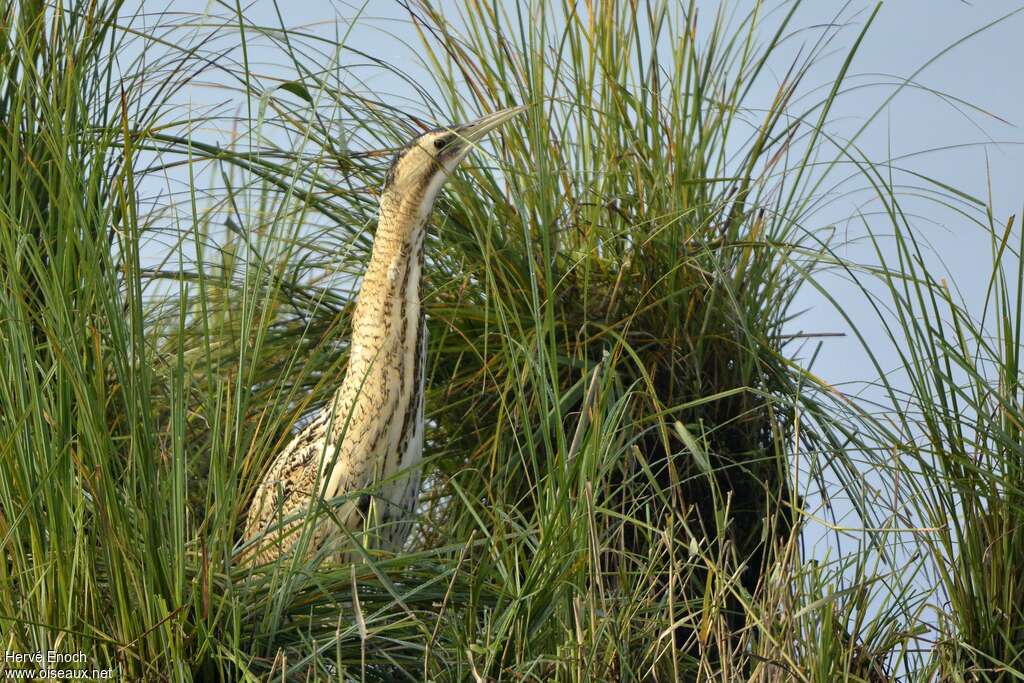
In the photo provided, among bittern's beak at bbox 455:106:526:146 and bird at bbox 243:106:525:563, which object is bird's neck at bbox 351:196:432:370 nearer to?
bird at bbox 243:106:525:563

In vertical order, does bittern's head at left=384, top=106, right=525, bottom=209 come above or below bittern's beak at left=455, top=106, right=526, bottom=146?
below

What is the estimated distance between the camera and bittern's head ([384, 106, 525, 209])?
9.22 feet

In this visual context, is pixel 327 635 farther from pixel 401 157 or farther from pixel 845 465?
pixel 845 465

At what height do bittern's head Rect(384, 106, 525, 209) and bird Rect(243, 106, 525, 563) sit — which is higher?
bittern's head Rect(384, 106, 525, 209)

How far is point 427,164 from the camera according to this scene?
111 inches

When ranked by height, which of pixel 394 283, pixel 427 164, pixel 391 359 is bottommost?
pixel 391 359

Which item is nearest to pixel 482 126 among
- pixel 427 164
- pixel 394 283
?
pixel 427 164

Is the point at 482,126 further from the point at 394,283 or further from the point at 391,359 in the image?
the point at 391,359

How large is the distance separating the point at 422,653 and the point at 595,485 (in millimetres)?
392

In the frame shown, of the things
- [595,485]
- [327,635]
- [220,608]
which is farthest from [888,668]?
[220,608]

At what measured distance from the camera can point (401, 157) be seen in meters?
2.84

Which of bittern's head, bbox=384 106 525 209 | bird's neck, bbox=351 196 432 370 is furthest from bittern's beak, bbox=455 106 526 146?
bird's neck, bbox=351 196 432 370

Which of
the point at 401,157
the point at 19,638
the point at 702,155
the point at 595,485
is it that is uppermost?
the point at 702,155

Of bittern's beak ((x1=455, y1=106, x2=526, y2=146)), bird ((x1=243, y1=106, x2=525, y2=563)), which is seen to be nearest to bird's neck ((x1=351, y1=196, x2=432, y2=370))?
bird ((x1=243, y1=106, x2=525, y2=563))
